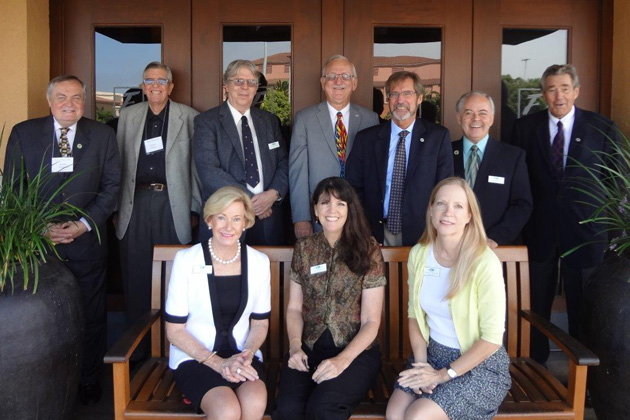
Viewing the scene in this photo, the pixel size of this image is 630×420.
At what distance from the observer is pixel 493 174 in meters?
3.81

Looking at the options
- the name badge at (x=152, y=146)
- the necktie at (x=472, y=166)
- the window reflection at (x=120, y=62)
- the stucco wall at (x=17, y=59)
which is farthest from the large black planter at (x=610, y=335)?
the stucco wall at (x=17, y=59)

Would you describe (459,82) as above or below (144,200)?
above

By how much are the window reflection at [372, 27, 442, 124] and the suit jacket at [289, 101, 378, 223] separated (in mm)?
819

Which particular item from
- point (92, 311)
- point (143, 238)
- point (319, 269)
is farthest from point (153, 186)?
point (319, 269)

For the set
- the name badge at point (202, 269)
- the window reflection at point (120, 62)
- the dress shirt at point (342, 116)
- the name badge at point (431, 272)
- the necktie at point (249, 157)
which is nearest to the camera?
the name badge at point (431, 272)

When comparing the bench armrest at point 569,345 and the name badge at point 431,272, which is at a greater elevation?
the name badge at point 431,272

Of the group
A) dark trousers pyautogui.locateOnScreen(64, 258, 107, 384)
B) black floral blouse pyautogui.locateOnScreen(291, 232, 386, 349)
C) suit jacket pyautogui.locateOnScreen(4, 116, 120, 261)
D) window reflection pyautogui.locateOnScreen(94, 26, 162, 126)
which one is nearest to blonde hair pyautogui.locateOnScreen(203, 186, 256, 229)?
black floral blouse pyautogui.locateOnScreen(291, 232, 386, 349)

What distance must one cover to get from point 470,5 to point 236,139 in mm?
2175

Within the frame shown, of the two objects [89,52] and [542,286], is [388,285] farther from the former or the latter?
[89,52]

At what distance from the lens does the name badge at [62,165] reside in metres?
3.73

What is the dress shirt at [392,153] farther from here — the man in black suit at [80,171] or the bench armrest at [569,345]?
the man in black suit at [80,171]

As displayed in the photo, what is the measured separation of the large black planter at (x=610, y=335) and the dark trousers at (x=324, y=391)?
1.12 m

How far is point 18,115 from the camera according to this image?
4305 mm

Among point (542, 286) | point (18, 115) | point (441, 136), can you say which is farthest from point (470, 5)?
point (18, 115)
